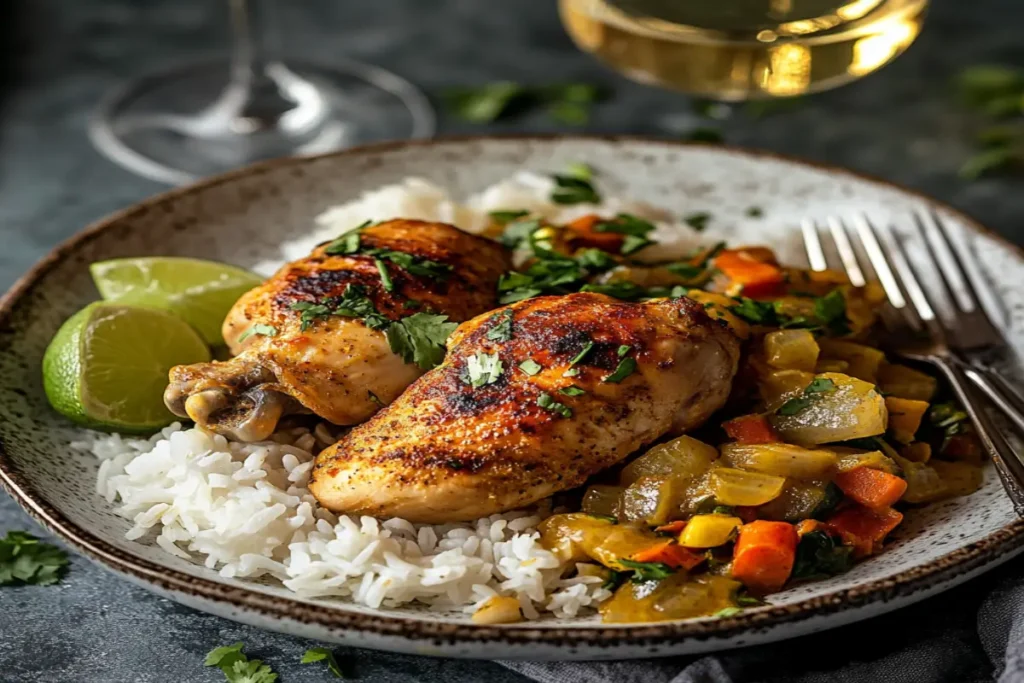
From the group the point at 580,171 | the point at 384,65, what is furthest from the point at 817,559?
the point at 384,65

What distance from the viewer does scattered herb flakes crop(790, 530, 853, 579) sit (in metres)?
3.10

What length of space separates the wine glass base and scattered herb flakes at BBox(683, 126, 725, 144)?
141cm

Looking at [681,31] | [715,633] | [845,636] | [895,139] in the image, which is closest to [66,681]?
[715,633]

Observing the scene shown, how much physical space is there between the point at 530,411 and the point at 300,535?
0.68 m

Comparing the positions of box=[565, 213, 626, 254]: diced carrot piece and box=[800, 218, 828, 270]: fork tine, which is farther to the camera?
box=[800, 218, 828, 270]: fork tine

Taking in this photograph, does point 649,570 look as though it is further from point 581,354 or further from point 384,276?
point 384,276

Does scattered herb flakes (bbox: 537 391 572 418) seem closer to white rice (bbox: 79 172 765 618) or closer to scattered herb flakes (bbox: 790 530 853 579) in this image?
white rice (bbox: 79 172 765 618)

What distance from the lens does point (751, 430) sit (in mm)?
3447

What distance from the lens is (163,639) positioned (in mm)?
3275

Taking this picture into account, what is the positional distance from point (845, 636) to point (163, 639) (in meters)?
1.80

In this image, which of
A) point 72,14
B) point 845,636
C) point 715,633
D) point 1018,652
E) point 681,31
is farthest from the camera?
point 72,14

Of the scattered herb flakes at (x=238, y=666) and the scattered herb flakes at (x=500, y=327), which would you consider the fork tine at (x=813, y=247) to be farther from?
the scattered herb flakes at (x=238, y=666)

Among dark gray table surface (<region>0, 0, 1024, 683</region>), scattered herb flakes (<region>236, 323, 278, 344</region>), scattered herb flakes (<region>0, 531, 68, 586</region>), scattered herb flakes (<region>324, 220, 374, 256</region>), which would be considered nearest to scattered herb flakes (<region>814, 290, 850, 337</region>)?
dark gray table surface (<region>0, 0, 1024, 683</region>)

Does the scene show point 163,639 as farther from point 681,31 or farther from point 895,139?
point 895,139
